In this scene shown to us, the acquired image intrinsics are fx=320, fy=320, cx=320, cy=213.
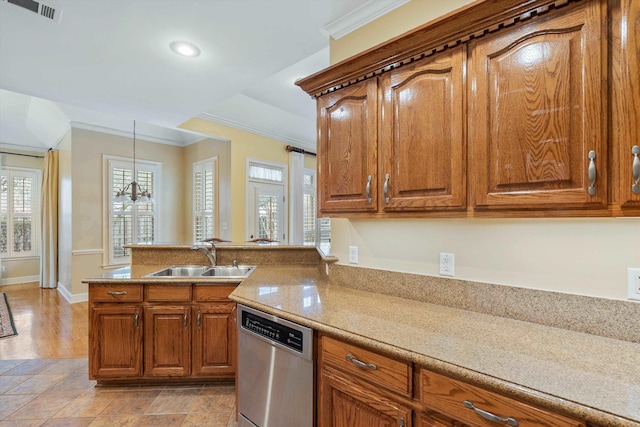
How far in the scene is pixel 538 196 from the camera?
1146 mm

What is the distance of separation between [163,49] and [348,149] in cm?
181

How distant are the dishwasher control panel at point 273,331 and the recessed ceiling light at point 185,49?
2.03 metres

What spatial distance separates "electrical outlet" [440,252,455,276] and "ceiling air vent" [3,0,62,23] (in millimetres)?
2775

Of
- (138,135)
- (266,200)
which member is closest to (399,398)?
(266,200)

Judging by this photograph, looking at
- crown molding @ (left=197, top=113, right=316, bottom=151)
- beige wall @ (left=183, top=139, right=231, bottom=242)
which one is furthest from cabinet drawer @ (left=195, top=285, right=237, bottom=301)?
crown molding @ (left=197, top=113, right=316, bottom=151)

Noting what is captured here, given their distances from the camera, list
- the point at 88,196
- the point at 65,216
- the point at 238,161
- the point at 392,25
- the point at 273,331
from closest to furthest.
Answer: the point at 273,331
the point at 392,25
the point at 88,196
the point at 238,161
the point at 65,216

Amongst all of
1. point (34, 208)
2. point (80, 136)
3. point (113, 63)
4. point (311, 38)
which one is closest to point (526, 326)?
point (311, 38)

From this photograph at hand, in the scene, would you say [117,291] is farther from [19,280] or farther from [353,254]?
[19,280]

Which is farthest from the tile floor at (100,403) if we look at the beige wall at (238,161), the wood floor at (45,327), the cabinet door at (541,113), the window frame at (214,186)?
the window frame at (214,186)

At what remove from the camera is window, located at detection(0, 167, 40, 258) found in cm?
618

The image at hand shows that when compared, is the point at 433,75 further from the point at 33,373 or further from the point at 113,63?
the point at 33,373

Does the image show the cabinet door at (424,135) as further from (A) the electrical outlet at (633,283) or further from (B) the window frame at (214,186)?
(B) the window frame at (214,186)

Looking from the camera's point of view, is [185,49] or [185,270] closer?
[185,49]

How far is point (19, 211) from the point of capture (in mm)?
6355
